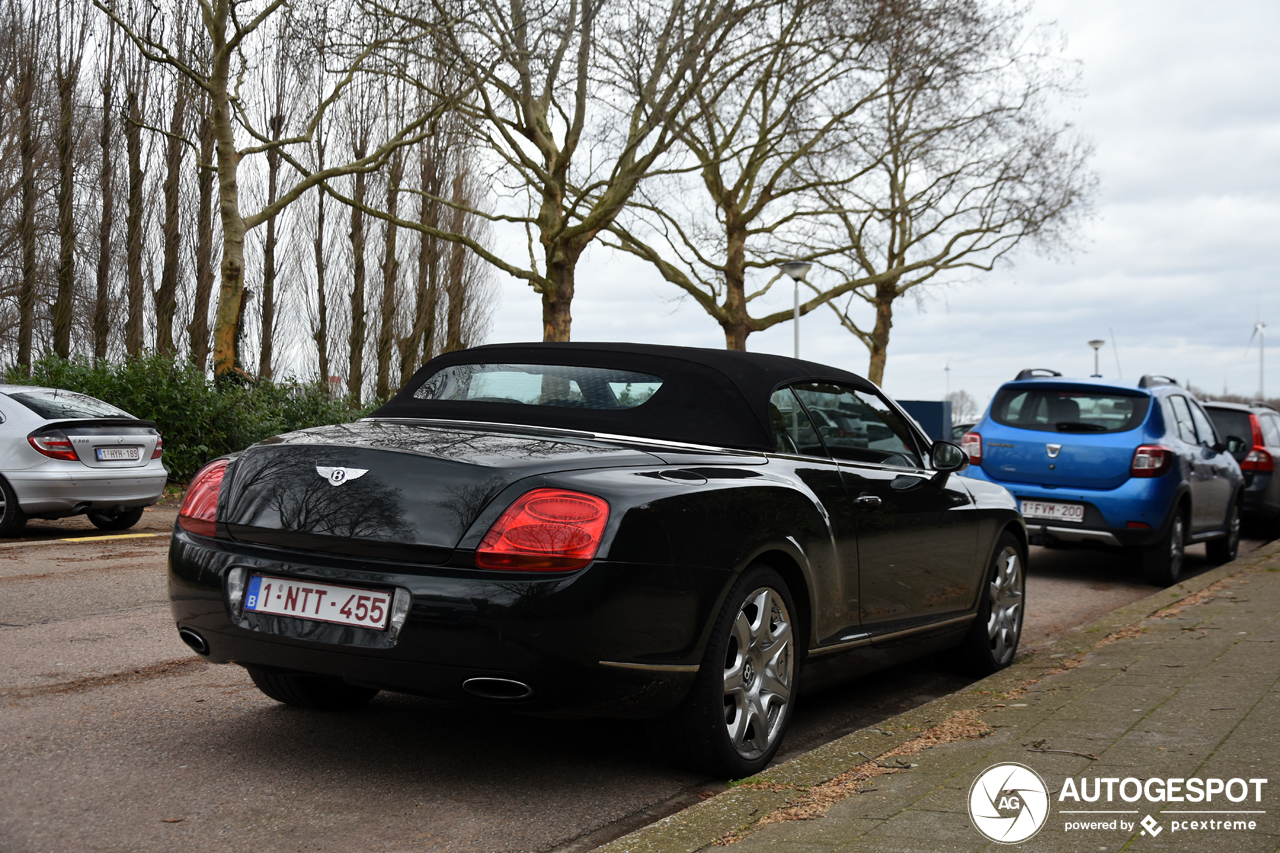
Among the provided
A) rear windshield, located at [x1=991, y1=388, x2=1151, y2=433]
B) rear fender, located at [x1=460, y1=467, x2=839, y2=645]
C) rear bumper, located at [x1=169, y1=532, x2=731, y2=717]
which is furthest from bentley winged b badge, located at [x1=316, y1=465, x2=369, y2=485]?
rear windshield, located at [x1=991, y1=388, x2=1151, y2=433]

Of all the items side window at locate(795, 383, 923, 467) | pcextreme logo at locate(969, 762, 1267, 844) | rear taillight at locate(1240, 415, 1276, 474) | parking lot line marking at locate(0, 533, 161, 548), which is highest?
side window at locate(795, 383, 923, 467)

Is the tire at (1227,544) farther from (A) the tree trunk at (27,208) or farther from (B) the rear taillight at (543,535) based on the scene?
(A) the tree trunk at (27,208)

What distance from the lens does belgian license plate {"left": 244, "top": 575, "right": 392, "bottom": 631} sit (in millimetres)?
3625

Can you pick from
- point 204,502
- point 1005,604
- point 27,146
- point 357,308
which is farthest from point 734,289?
point 204,502

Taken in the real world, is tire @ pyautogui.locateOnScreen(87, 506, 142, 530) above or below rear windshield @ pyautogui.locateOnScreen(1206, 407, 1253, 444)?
below

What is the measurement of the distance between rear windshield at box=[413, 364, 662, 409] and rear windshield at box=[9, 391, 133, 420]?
293 inches

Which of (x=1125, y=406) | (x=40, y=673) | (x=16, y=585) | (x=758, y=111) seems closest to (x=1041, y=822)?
(x=40, y=673)

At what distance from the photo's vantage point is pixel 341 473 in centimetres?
379

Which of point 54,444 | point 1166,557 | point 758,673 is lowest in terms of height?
point 1166,557

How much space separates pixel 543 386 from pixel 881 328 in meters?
35.3

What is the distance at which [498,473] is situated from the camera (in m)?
3.65

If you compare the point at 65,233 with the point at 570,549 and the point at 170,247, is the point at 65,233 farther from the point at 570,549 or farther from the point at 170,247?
the point at 570,549

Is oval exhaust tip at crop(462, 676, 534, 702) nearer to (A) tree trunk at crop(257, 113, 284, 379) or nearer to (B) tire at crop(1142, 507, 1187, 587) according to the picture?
(B) tire at crop(1142, 507, 1187, 587)

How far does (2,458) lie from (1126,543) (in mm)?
9572
